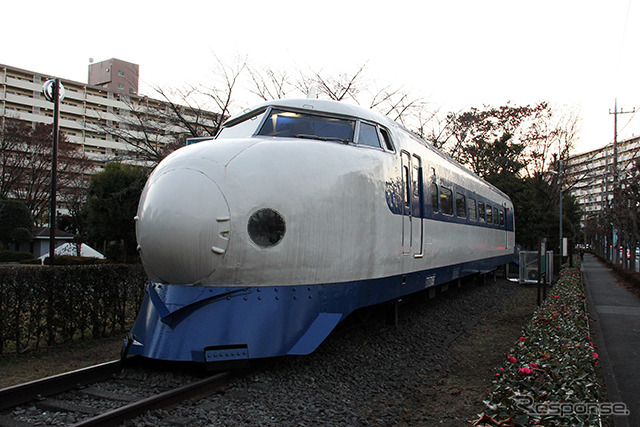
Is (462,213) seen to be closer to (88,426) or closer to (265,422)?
(265,422)

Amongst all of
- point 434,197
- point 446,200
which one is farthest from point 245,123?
point 446,200

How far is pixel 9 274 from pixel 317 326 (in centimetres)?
448

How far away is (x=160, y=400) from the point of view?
4633mm

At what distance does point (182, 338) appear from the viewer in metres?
5.41

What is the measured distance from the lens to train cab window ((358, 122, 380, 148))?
7317 millimetres

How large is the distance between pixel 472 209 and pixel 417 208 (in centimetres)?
580

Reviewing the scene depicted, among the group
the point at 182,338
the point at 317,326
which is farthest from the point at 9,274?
the point at 317,326

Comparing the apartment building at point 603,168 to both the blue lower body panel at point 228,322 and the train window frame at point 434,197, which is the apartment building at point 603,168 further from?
the blue lower body panel at point 228,322

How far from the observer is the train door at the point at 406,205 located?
7.87 metres

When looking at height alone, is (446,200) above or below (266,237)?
above

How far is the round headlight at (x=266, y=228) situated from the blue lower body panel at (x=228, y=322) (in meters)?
0.53

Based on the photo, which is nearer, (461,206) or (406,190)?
(406,190)

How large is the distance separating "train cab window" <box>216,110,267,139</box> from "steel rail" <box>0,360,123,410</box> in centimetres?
346

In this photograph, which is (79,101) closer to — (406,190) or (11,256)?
(11,256)
